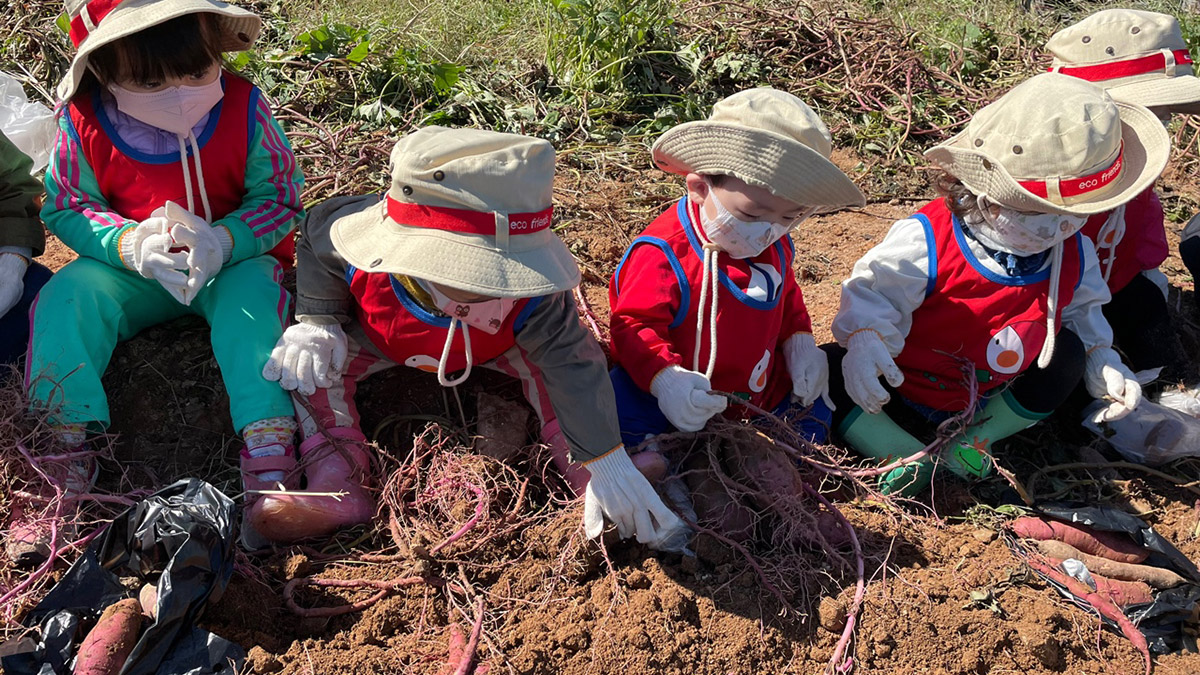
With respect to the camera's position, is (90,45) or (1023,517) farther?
(1023,517)

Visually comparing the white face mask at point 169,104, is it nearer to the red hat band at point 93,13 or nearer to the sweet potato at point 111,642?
the red hat band at point 93,13

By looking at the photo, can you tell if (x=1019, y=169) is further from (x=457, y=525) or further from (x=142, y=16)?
(x=142, y=16)

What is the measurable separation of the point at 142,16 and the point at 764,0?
3.46 m

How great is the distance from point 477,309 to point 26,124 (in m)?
1.81

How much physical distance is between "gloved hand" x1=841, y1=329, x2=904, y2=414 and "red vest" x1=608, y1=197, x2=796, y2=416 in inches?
8.1

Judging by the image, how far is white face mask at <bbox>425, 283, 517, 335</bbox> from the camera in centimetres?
215

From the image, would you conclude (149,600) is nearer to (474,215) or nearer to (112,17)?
(474,215)

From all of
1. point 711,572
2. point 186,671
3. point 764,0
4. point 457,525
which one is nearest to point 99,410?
point 186,671

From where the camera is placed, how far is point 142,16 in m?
2.16

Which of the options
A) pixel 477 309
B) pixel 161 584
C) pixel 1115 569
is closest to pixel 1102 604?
pixel 1115 569

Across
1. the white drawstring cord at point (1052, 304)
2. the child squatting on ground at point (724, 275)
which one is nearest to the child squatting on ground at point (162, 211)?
the child squatting on ground at point (724, 275)

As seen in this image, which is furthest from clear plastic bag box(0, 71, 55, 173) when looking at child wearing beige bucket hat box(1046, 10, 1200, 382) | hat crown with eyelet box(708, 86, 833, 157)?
child wearing beige bucket hat box(1046, 10, 1200, 382)

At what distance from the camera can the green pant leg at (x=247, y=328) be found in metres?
2.31

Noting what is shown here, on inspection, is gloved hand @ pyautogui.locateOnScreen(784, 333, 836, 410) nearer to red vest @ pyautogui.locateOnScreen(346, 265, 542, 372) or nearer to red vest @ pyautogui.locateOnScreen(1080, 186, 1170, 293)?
red vest @ pyautogui.locateOnScreen(346, 265, 542, 372)
